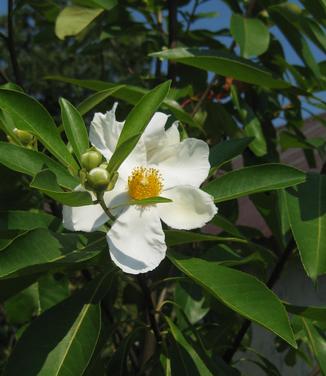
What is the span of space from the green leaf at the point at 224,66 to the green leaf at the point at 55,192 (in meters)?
0.65

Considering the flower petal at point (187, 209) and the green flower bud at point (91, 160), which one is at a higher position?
the green flower bud at point (91, 160)

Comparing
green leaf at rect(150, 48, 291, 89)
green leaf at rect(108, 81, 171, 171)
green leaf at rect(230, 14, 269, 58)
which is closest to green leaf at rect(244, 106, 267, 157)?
green leaf at rect(230, 14, 269, 58)

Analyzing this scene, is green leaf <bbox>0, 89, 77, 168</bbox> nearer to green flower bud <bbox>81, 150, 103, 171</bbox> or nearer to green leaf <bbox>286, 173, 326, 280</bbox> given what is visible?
green flower bud <bbox>81, 150, 103, 171</bbox>

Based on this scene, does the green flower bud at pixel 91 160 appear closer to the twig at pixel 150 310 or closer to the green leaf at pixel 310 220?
the twig at pixel 150 310

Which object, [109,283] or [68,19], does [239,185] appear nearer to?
[109,283]

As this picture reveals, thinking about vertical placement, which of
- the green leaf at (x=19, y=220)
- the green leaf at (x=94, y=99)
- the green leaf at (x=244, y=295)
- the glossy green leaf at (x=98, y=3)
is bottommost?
the green leaf at (x=19, y=220)

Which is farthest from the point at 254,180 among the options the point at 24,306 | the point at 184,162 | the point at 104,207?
the point at 24,306

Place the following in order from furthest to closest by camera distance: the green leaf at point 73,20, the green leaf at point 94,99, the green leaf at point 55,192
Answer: the green leaf at point 73,20 → the green leaf at point 94,99 → the green leaf at point 55,192

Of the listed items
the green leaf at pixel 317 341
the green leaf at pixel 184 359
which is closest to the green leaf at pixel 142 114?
the green leaf at pixel 184 359

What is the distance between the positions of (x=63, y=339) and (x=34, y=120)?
0.45 metres

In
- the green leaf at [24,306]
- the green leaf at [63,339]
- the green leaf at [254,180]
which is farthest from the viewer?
the green leaf at [24,306]

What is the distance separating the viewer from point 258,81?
66.9 inches

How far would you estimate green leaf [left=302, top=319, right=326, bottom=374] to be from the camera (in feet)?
5.15

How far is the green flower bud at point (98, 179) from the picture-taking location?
107 cm
